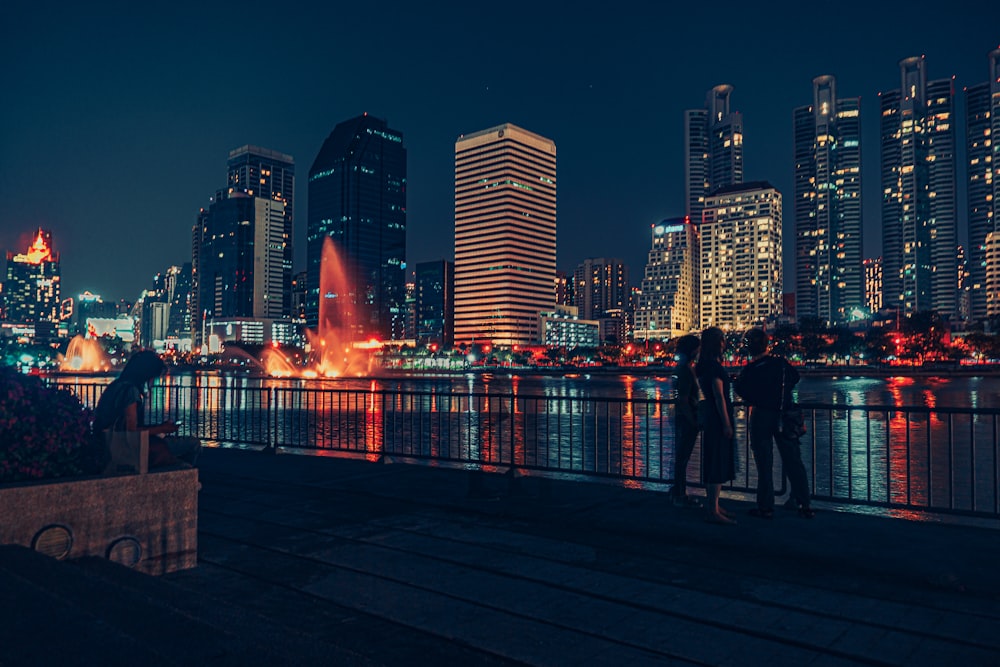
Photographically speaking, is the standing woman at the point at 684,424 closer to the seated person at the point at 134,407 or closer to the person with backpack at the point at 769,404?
the person with backpack at the point at 769,404

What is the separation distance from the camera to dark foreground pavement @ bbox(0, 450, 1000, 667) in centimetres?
317

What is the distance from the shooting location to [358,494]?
847 centimetres

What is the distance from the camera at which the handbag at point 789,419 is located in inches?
295

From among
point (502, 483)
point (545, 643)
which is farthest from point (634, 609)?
point (502, 483)

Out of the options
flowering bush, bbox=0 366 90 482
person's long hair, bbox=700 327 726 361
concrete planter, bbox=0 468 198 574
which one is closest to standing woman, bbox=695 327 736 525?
person's long hair, bbox=700 327 726 361

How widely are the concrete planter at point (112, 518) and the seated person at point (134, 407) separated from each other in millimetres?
280

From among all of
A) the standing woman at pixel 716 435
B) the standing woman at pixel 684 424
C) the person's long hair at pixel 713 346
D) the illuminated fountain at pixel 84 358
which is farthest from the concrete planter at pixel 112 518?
the illuminated fountain at pixel 84 358

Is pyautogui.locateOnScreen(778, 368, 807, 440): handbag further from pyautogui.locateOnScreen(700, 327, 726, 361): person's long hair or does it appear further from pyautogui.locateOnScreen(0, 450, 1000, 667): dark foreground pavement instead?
pyautogui.locateOnScreen(0, 450, 1000, 667): dark foreground pavement

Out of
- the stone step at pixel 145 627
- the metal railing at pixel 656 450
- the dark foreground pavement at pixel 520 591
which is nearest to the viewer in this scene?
the stone step at pixel 145 627

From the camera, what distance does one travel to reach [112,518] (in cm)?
480

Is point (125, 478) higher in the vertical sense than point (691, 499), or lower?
higher

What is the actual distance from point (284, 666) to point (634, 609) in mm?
2502

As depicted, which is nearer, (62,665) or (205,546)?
(62,665)

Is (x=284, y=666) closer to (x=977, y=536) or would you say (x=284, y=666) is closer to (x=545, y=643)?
(x=545, y=643)
